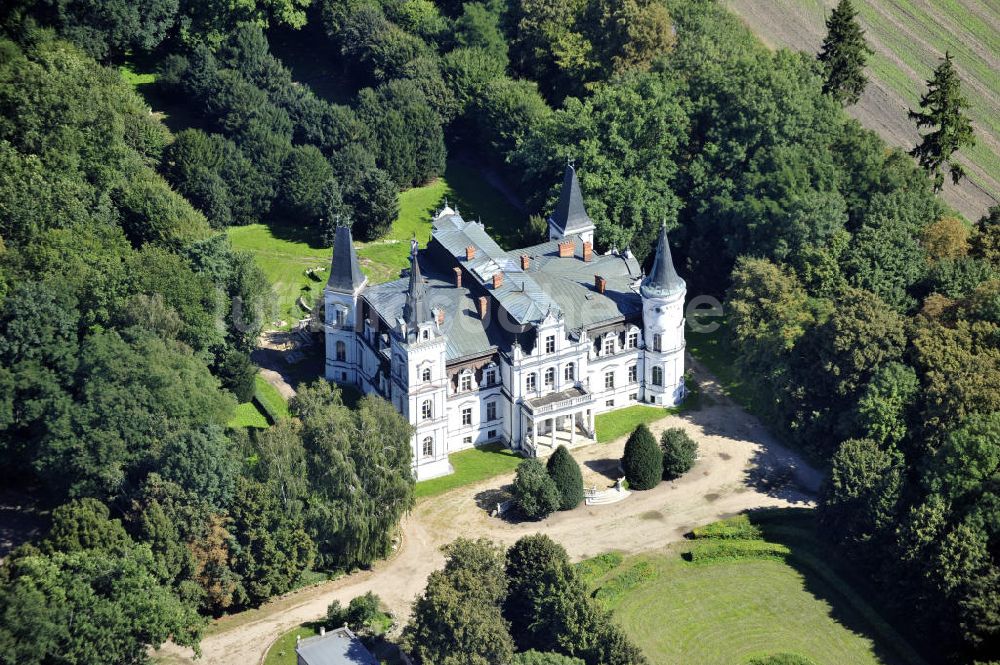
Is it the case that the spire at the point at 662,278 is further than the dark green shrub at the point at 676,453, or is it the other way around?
the spire at the point at 662,278

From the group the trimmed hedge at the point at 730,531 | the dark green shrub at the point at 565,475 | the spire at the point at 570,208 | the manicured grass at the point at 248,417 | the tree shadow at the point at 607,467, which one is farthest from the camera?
the spire at the point at 570,208

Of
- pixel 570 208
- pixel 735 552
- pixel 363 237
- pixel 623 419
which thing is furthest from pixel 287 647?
pixel 363 237

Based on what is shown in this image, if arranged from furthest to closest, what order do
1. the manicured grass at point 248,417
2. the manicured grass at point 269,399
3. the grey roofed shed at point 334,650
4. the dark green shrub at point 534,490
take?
the manicured grass at point 269,399
the manicured grass at point 248,417
the dark green shrub at point 534,490
the grey roofed shed at point 334,650

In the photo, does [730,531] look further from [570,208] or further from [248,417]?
[248,417]

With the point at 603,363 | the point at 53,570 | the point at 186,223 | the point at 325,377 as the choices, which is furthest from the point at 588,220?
the point at 53,570

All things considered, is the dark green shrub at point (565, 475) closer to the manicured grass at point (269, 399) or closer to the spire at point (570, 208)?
the manicured grass at point (269, 399)

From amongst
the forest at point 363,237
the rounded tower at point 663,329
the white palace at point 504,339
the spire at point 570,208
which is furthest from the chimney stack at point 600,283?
the forest at point 363,237
